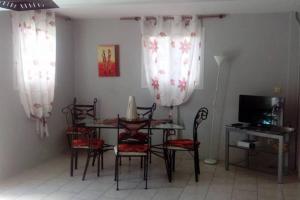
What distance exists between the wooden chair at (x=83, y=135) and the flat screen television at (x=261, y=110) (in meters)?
1.98

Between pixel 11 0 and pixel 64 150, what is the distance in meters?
4.10

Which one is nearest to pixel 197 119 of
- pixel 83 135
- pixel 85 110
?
pixel 83 135

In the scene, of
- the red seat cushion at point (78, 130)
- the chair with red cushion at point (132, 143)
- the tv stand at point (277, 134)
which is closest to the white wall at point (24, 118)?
the red seat cushion at point (78, 130)

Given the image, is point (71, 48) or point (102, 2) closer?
point (102, 2)

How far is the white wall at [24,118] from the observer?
3875 millimetres

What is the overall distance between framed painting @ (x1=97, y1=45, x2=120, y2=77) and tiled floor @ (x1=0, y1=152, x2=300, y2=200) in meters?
1.55

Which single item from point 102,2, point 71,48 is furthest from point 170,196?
point 71,48

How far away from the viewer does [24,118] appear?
13.8ft

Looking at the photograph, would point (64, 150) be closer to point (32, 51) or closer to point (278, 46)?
point (32, 51)

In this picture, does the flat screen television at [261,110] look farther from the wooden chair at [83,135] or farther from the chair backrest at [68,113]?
the chair backrest at [68,113]

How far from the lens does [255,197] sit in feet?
11.3

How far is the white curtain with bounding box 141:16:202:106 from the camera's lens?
4.80 metres

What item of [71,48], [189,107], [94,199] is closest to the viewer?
[94,199]

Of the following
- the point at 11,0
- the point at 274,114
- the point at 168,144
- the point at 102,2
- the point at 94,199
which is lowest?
the point at 94,199
